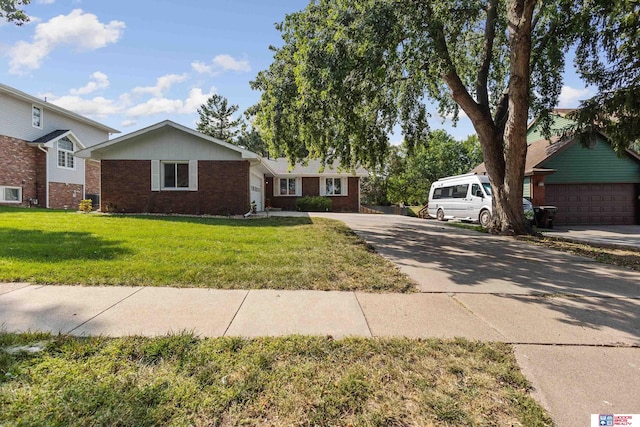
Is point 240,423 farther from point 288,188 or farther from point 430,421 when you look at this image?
point 288,188

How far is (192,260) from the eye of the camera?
5.83 meters

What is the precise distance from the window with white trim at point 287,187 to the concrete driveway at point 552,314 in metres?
17.5

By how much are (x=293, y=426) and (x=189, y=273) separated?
3.62m

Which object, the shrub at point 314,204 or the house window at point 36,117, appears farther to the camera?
the shrub at point 314,204

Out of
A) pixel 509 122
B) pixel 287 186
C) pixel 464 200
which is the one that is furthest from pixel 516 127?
pixel 287 186

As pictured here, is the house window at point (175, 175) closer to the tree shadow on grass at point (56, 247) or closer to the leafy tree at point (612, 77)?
the tree shadow on grass at point (56, 247)

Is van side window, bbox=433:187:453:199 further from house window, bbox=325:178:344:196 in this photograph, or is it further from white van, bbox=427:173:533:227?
house window, bbox=325:178:344:196

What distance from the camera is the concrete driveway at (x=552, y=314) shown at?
237 centimetres

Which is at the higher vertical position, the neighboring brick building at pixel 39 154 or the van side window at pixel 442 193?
the neighboring brick building at pixel 39 154

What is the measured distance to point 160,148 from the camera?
50.8 feet

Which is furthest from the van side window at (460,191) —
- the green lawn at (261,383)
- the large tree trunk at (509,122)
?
the green lawn at (261,383)

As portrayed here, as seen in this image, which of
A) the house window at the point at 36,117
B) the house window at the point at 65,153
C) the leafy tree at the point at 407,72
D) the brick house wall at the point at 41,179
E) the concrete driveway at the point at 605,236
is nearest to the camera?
the leafy tree at the point at 407,72

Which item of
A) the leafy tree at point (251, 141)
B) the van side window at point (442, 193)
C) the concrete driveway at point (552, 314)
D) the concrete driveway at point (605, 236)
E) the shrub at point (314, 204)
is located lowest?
the concrete driveway at point (552, 314)

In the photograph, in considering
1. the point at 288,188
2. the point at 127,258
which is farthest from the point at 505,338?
the point at 288,188
